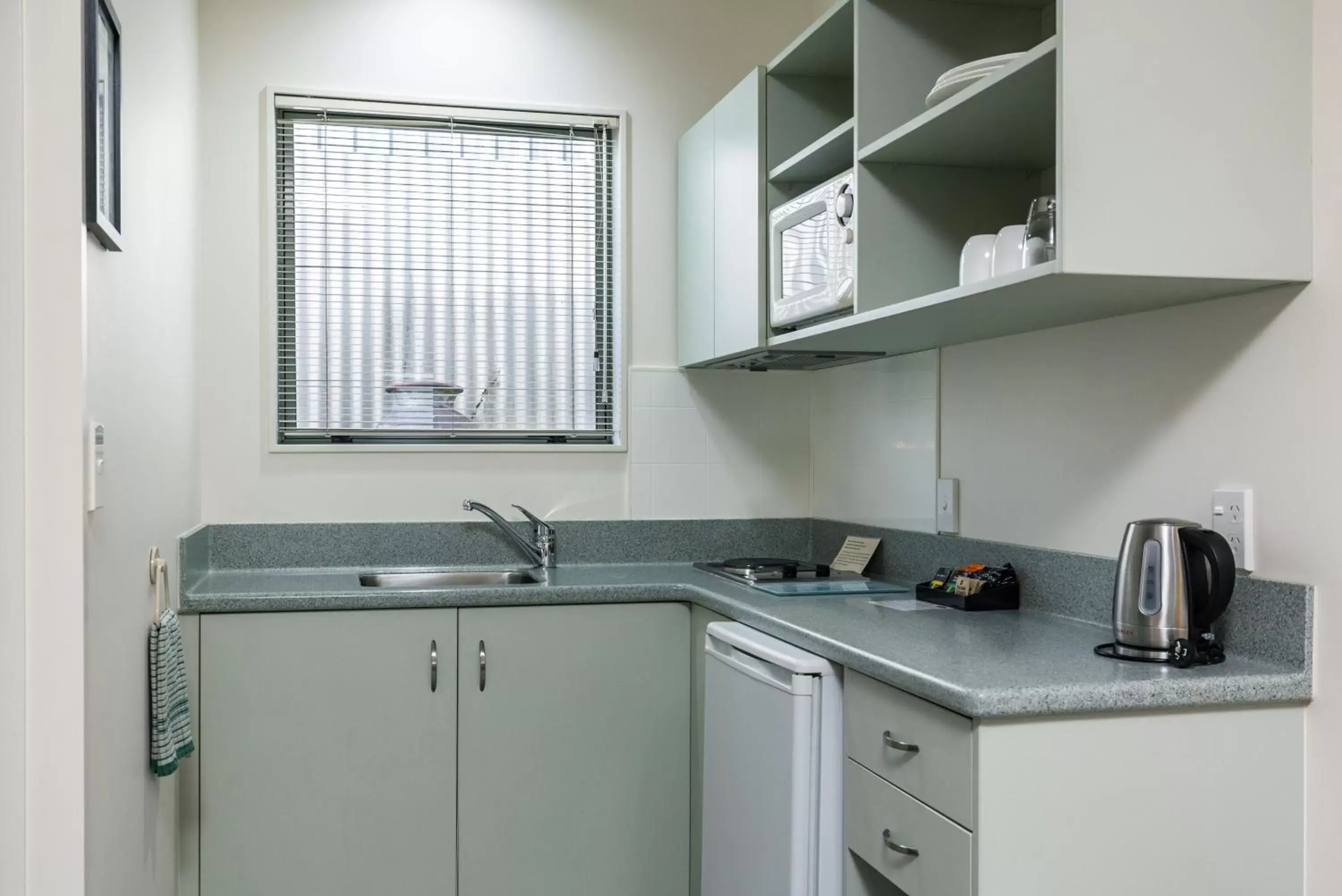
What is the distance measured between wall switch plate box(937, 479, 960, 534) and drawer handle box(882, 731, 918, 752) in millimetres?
966

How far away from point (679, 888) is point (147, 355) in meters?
1.81

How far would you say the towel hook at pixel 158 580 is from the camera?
2203mm

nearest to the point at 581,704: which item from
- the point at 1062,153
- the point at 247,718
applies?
the point at 247,718

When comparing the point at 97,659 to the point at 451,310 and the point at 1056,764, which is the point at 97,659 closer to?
the point at 1056,764

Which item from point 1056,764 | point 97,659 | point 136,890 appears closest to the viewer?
point 1056,764

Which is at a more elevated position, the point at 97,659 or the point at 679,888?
the point at 97,659

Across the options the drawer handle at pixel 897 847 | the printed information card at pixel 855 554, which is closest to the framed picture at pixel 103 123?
the drawer handle at pixel 897 847

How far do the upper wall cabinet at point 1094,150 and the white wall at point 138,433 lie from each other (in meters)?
1.38

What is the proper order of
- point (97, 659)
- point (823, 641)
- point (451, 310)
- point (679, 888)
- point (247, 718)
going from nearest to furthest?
point (97, 659) → point (823, 641) → point (247, 718) → point (679, 888) → point (451, 310)

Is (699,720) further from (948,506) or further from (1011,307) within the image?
(1011,307)

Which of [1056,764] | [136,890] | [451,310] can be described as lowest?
[136,890]

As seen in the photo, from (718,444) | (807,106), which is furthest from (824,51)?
(718,444)

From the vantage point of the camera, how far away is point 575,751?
281cm

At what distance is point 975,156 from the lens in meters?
2.22
